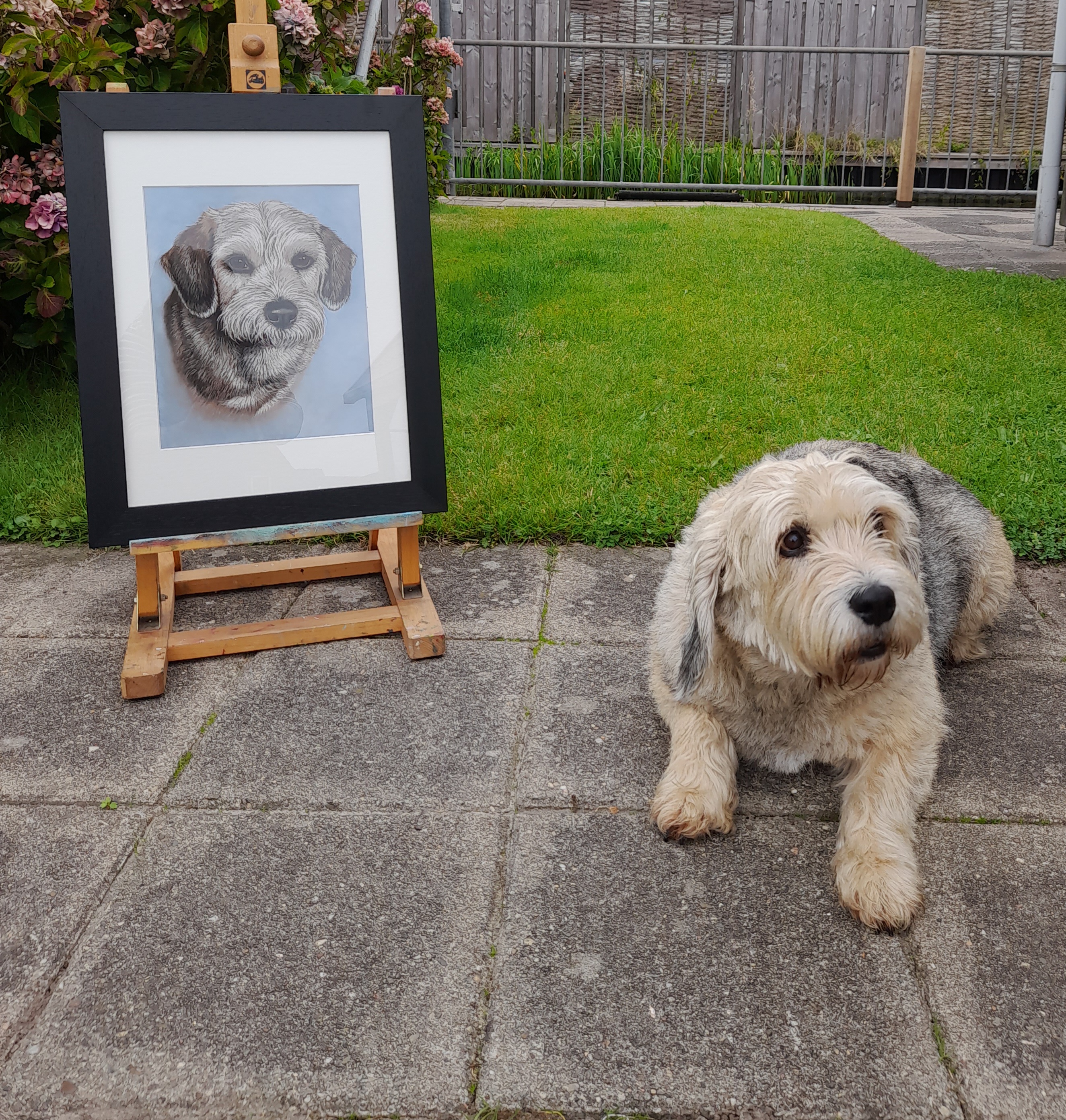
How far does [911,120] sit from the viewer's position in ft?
44.8

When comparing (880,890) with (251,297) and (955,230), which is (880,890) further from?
(955,230)

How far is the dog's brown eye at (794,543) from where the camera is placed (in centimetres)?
241

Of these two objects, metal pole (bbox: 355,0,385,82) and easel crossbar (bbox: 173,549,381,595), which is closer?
easel crossbar (bbox: 173,549,381,595)

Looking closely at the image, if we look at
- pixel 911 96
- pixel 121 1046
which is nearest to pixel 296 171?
pixel 121 1046

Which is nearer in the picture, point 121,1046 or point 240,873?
point 121,1046

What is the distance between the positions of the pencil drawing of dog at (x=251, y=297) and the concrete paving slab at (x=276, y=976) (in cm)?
143

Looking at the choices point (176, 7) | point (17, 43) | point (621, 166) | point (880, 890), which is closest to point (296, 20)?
point (176, 7)

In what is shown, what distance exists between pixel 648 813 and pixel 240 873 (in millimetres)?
1051

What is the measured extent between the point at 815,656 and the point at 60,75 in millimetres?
4365

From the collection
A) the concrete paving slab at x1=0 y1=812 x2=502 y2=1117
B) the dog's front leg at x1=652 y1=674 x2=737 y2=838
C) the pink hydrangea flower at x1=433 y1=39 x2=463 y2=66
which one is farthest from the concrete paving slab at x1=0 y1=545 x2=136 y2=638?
the pink hydrangea flower at x1=433 y1=39 x2=463 y2=66

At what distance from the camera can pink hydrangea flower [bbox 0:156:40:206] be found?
4.96m

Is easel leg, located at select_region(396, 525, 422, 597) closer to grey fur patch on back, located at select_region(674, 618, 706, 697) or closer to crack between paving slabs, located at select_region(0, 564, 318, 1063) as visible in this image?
crack between paving slabs, located at select_region(0, 564, 318, 1063)

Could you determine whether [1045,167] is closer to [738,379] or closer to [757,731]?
[738,379]

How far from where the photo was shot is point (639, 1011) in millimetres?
2086
